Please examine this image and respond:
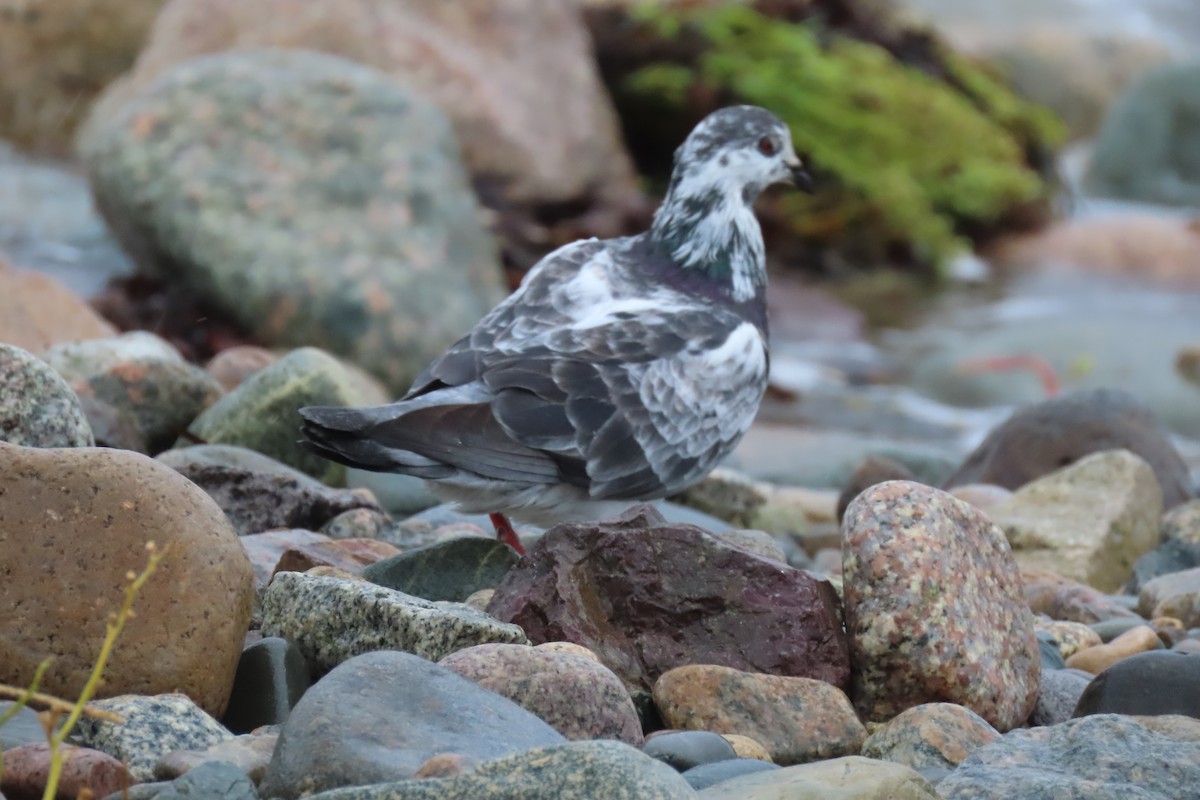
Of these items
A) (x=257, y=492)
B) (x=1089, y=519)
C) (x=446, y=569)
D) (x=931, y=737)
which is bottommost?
(x=1089, y=519)

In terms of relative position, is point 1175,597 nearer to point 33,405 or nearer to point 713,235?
point 713,235

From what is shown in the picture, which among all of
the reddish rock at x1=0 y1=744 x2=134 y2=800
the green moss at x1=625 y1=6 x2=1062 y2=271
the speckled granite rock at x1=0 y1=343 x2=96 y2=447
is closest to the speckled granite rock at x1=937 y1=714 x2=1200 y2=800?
the reddish rock at x1=0 y1=744 x2=134 y2=800

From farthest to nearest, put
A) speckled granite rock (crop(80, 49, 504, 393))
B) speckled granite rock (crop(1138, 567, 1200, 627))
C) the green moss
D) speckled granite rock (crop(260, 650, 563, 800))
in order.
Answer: the green moss
speckled granite rock (crop(80, 49, 504, 393))
speckled granite rock (crop(1138, 567, 1200, 627))
speckled granite rock (crop(260, 650, 563, 800))

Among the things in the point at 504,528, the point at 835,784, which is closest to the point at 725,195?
the point at 504,528

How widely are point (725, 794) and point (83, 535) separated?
1.44 metres

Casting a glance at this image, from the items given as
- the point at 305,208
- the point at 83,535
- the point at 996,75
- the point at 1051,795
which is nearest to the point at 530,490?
the point at 83,535

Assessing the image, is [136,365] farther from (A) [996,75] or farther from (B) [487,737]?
(A) [996,75]

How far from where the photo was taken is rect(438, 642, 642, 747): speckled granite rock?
355cm

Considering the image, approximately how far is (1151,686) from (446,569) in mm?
1878

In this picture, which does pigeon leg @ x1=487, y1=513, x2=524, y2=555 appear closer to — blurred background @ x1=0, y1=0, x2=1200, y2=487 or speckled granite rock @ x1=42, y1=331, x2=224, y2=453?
speckled granite rock @ x1=42, y1=331, x2=224, y2=453

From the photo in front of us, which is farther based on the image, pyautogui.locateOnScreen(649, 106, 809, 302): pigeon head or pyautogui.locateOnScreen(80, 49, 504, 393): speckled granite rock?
pyautogui.locateOnScreen(80, 49, 504, 393): speckled granite rock

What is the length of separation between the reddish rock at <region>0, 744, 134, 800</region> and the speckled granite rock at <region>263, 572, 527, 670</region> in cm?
77

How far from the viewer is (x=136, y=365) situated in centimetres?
625

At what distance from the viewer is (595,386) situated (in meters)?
5.16
